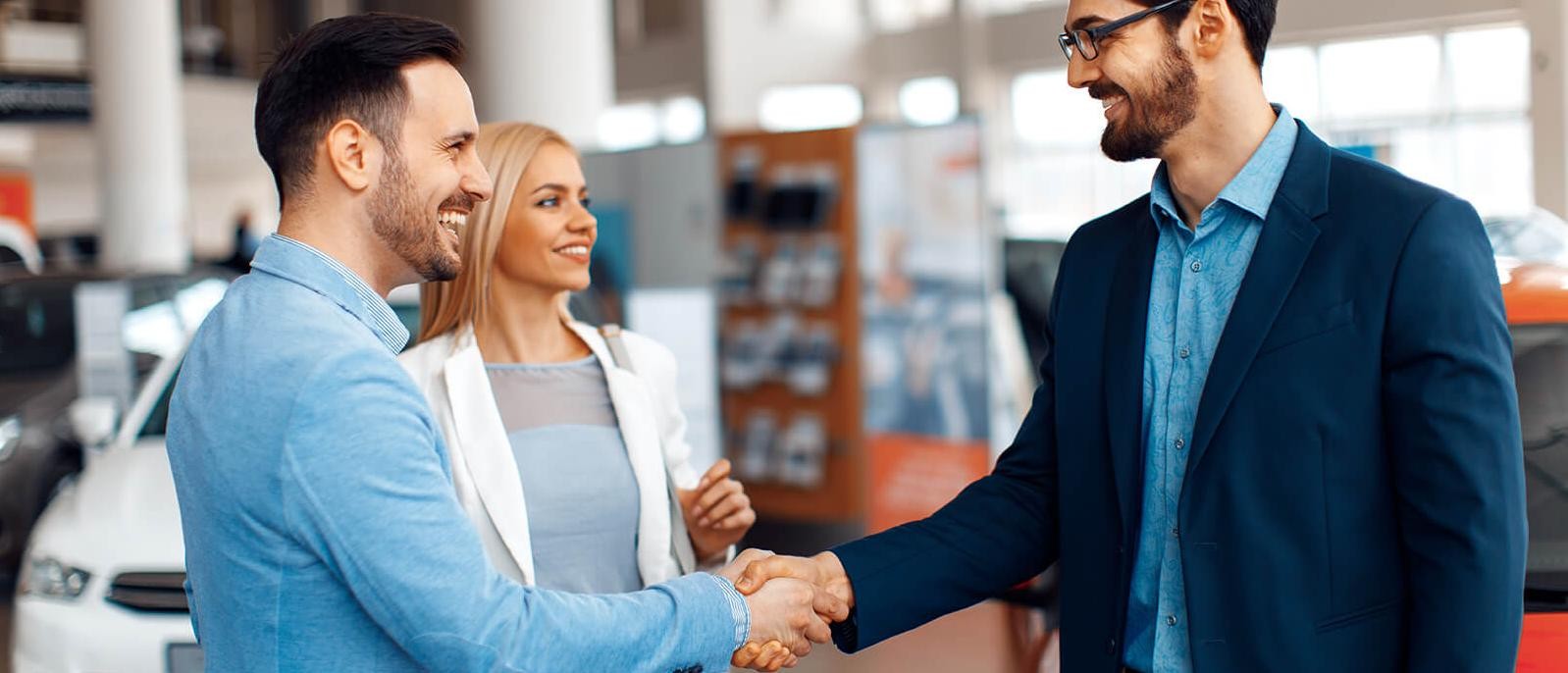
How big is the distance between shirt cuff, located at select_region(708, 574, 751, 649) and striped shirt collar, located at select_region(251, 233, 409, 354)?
54 cm

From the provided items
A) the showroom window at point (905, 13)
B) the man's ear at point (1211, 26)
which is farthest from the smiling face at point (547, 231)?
the showroom window at point (905, 13)

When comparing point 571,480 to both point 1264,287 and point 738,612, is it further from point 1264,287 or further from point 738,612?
point 1264,287

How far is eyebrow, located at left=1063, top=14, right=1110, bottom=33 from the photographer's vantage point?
1968 mm

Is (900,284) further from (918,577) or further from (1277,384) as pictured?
(1277,384)

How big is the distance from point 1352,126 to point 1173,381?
7.66 feet

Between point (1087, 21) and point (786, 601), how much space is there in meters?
0.91

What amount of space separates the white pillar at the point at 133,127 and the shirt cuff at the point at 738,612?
1430cm

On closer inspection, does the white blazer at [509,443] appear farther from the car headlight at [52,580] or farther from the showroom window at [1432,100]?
the car headlight at [52,580]

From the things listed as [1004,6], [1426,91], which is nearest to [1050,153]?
[1004,6]

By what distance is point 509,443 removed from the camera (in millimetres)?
2480

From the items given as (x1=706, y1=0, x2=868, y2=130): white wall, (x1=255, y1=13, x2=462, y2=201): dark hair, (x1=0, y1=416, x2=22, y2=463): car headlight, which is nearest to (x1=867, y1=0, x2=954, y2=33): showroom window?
(x1=706, y1=0, x2=868, y2=130): white wall

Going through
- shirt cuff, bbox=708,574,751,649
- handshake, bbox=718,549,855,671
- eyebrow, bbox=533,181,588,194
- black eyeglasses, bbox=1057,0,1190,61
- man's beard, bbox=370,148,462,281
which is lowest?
handshake, bbox=718,549,855,671

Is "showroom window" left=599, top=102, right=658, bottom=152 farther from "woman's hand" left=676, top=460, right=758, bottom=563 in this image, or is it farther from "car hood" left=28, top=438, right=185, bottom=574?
"woman's hand" left=676, top=460, right=758, bottom=563

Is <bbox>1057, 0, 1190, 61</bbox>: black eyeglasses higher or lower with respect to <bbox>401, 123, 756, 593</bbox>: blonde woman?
higher
